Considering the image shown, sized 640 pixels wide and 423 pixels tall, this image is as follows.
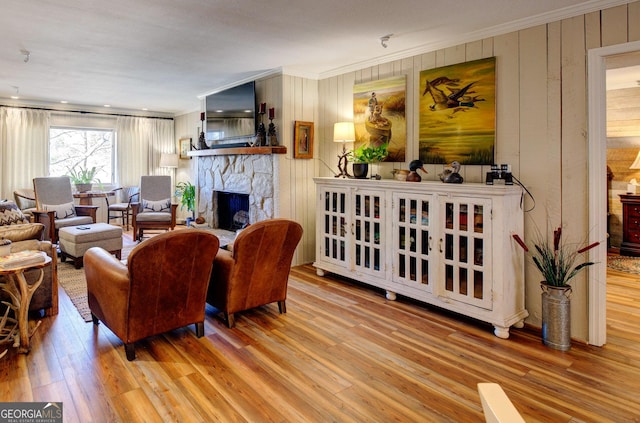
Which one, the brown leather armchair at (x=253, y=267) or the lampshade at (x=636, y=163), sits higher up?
the lampshade at (x=636, y=163)

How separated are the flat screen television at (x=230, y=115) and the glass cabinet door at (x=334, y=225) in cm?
144

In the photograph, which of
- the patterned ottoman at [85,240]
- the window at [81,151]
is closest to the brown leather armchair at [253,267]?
the patterned ottoman at [85,240]

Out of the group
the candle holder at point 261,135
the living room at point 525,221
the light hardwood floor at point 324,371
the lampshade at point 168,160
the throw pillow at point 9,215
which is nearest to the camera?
the light hardwood floor at point 324,371

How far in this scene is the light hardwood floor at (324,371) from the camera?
211 cm

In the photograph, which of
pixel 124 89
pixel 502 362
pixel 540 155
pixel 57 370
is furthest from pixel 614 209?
pixel 124 89

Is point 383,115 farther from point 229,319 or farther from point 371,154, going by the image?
point 229,319

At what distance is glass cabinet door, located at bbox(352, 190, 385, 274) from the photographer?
3.91 meters

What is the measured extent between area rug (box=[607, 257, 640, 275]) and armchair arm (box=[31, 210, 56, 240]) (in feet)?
23.9

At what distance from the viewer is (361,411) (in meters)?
2.10

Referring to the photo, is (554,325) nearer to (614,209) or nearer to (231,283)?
(231,283)

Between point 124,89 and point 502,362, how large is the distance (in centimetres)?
604

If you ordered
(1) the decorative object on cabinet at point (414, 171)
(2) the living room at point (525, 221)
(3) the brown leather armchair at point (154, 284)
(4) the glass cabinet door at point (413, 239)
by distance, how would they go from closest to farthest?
(2) the living room at point (525, 221), (3) the brown leather armchair at point (154, 284), (4) the glass cabinet door at point (413, 239), (1) the decorative object on cabinet at point (414, 171)

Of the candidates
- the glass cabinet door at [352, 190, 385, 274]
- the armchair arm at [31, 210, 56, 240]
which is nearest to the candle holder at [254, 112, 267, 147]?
the glass cabinet door at [352, 190, 385, 274]

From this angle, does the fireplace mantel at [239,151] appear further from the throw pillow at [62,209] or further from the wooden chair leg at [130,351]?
the wooden chair leg at [130,351]
